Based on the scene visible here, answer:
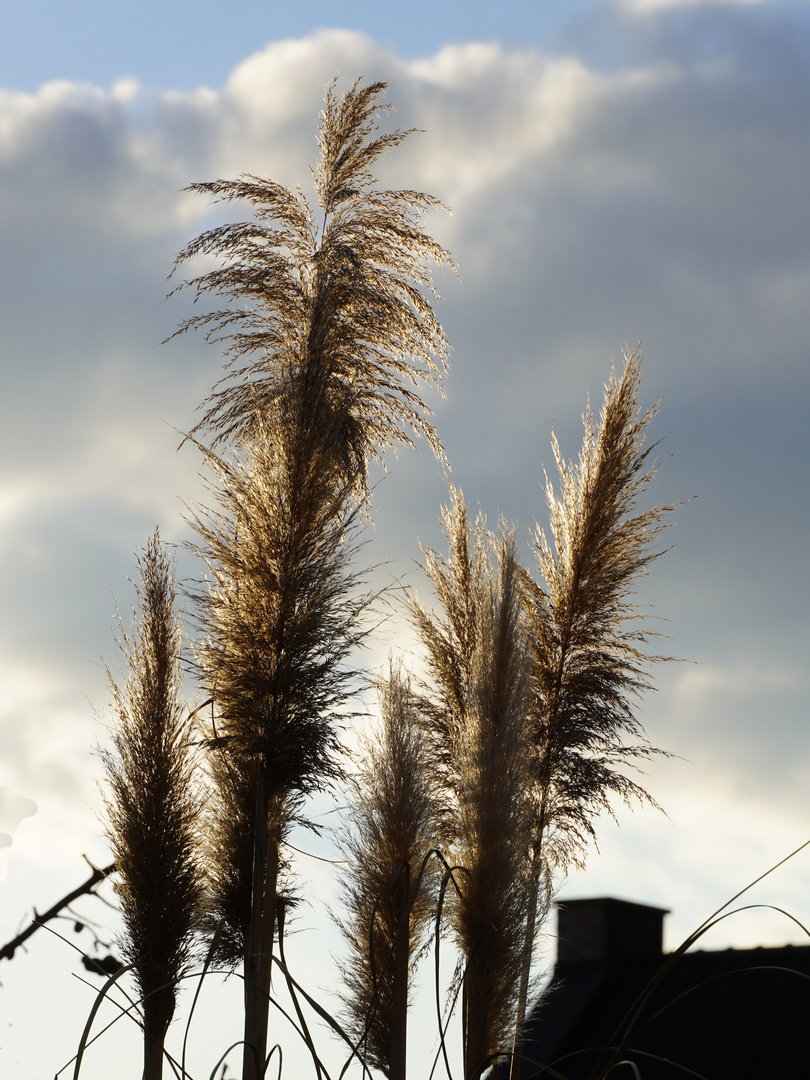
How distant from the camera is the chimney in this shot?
870 centimetres

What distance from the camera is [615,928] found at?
8750mm

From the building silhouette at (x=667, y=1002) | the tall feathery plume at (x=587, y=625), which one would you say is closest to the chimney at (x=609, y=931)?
the building silhouette at (x=667, y=1002)

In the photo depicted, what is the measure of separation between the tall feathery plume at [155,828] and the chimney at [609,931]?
5.97 meters

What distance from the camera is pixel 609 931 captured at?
871 centimetres

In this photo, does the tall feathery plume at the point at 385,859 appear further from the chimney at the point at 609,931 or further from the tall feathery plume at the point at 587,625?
the chimney at the point at 609,931

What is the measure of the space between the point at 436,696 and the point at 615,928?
18.1 feet

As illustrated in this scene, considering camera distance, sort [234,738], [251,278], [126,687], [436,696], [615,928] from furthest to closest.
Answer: [615,928], [436,696], [251,278], [126,687], [234,738]

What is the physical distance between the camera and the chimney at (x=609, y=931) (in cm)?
870

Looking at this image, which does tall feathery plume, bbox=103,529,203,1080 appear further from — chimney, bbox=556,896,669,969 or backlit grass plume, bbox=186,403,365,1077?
chimney, bbox=556,896,669,969

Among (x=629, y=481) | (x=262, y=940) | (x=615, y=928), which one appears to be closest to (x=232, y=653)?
(x=262, y=940)

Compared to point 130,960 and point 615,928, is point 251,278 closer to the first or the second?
point 130,960

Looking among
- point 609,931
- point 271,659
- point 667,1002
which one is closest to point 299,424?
point 271,659

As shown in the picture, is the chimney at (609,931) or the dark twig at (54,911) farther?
the chimney at (609,931)

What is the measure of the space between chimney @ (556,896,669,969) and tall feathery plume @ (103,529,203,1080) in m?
5.97
